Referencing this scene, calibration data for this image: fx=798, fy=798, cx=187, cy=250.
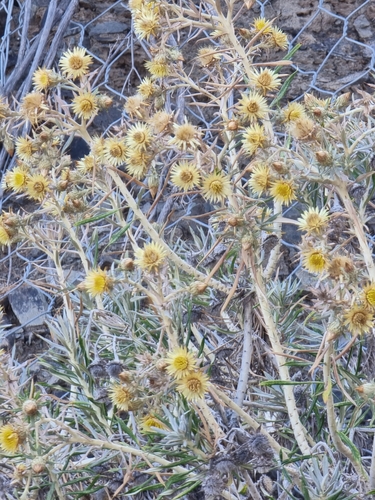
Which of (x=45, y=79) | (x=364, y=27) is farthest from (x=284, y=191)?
(x=364, y=27)

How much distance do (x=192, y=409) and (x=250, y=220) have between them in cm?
21

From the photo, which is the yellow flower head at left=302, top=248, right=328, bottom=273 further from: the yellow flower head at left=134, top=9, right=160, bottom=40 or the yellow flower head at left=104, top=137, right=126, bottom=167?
the yellow flower head at left=134, top=9, right=160, bottom=40

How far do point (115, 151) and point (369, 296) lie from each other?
336 millimetres

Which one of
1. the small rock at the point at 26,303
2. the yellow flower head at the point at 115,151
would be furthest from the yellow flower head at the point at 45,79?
the small rock at the point at 26,303

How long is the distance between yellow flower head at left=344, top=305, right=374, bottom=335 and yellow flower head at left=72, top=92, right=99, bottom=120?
43cm

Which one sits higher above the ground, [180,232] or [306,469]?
[306,469]

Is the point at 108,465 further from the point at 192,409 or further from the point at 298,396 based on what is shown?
the point at 298,396

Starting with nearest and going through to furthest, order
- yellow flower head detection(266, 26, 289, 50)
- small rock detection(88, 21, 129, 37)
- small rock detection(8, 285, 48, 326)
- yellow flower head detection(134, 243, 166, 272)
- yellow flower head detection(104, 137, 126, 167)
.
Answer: yellow flower head detection(134, 243, 166, 272) < yellow flower head detection(104, 137, 126, 167) < yellow flower head detection(266, 26, 289, 50) < small rock detection(8, 285, 48, 326) < small rock detection(88, 21, 129, 37)

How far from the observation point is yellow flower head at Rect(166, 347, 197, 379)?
72 centimetres

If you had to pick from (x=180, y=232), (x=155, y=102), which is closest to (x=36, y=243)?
(x=155, y=102)

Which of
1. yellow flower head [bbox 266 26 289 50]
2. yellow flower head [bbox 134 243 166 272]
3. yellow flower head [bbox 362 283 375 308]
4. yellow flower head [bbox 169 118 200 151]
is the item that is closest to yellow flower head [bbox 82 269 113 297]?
yellow flower head [bbox 134 243 166 272]

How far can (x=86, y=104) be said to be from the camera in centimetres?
93

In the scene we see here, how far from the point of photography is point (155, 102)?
3.15 ft

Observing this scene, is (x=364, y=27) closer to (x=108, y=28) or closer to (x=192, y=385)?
(x=108, y=28)
